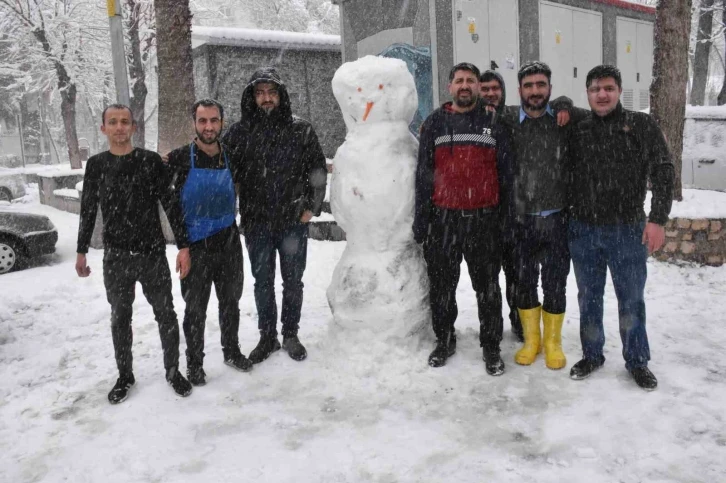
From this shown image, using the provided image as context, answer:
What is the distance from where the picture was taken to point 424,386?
378 centimetres

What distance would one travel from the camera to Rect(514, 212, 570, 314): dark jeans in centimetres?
386

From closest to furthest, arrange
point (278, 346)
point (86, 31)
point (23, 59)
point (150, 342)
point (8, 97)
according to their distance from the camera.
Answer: point (278, 346), point (150, 342), point (86, 31), point (23, 59), point (8, 97)

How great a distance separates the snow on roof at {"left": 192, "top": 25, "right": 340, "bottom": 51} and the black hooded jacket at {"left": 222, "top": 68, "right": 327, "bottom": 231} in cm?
821

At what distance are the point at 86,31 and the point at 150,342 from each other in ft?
57.7

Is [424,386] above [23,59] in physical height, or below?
below

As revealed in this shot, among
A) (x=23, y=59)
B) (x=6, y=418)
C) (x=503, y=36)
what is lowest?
(x=6, y=418)

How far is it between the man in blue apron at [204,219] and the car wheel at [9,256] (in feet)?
17.1

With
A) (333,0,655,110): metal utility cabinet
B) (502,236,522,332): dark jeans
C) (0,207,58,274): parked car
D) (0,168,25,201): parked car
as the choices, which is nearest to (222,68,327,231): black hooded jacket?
(502,236,522,332): dark jeans

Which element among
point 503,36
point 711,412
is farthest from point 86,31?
point 711,412

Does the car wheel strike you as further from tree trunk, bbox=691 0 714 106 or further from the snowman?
tree trunk, bbox=691 0 714 106

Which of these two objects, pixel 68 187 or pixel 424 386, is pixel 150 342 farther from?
pixel 68 187

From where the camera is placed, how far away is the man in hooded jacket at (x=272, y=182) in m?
4.13

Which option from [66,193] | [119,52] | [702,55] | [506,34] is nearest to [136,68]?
[66,193]

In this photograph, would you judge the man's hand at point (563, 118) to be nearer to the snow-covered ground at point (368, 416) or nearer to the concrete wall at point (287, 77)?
the snow-covered ground at point (368, 416)
